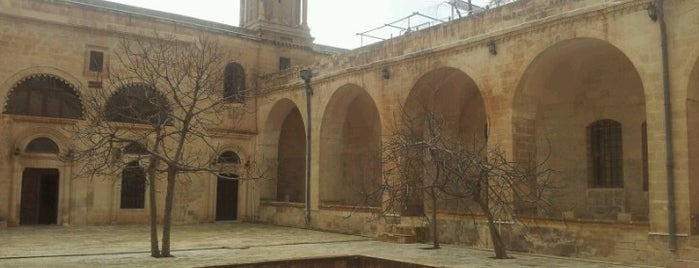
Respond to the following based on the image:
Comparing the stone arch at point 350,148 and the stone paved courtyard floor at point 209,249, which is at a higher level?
the stone arch at point 350,148

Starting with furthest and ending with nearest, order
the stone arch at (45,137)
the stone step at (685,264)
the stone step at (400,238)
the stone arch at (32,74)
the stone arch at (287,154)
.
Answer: the stone arch at (287,154), the stone arch at (45,137), the stone arch at (32,74), the stone step at (400,238), the stone step at (685,264)

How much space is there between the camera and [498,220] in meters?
14.5

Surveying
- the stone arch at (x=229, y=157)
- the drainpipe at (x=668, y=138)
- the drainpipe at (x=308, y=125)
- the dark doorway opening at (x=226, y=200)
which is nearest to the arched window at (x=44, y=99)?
the stone arch at (x=229, y=157)

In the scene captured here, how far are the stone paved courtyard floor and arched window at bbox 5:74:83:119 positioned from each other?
3618 mm

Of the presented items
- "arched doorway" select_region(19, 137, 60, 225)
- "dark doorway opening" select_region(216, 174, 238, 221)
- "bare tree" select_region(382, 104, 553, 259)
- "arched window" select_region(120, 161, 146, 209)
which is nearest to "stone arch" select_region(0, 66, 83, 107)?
"arched doorway" select_region(19, 137, 60, 225)

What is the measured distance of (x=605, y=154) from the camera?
51.9 feet

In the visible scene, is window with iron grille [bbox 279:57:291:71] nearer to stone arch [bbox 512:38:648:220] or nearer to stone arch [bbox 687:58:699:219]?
stone arch [bbox 512:38:648:220]

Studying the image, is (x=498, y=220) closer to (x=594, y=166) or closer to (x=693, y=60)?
(x=594, y=166)

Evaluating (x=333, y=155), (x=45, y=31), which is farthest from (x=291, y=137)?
(x=45, y=31)

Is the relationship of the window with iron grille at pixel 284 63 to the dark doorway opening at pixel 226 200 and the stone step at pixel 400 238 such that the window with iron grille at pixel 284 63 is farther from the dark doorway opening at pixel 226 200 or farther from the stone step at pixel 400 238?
the stone step at pixel 400 238

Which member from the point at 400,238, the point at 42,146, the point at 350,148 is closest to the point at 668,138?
the point at 400,238

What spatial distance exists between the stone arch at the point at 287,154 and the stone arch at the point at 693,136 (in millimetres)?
15113

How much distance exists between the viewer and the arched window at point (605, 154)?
15.6m

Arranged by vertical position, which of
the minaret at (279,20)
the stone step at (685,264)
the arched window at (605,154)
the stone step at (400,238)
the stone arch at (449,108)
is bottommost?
the stone step at (400,238)
